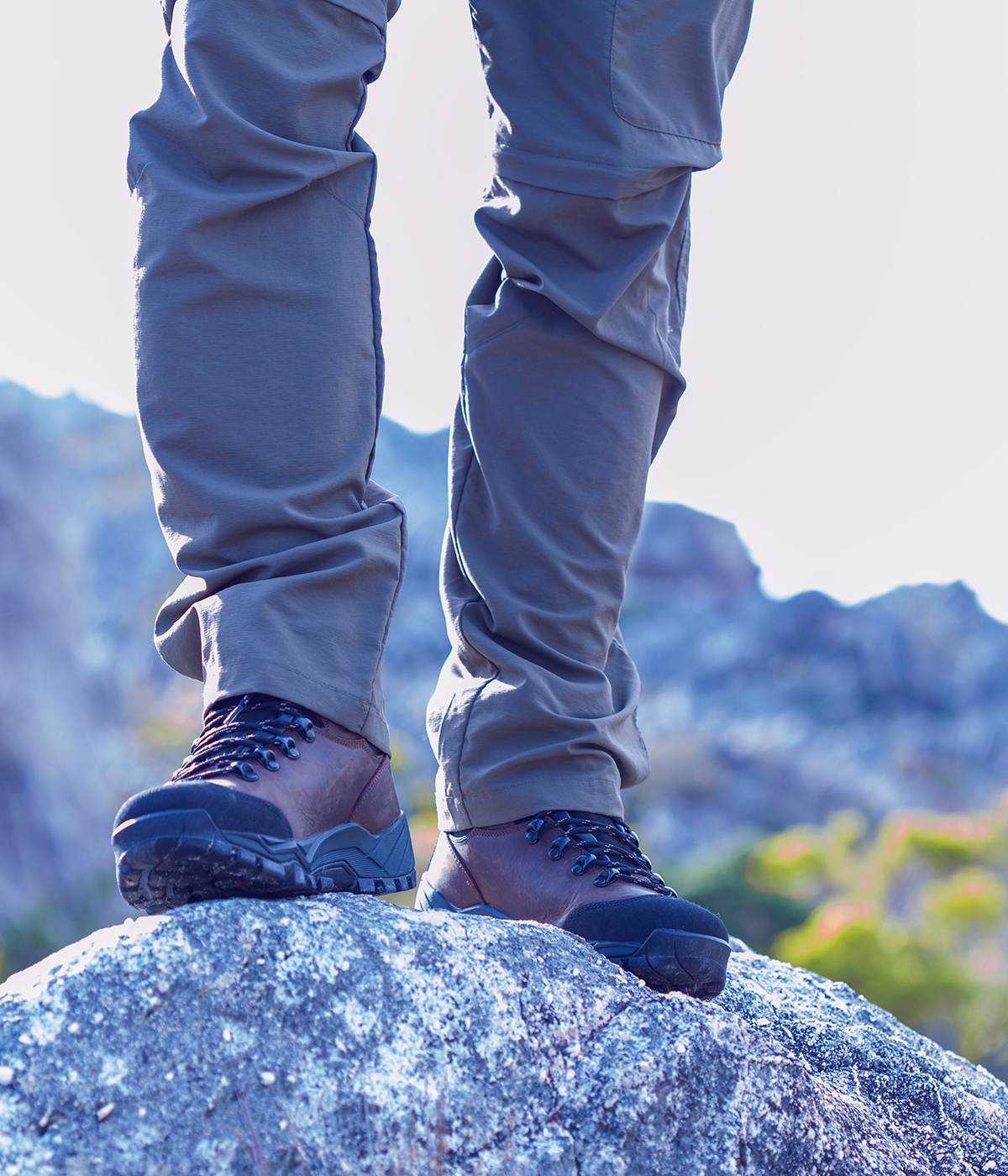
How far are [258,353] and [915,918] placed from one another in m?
19.0

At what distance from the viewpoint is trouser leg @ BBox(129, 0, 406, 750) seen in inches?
39.8

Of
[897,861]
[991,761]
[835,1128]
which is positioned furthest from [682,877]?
[991,761]

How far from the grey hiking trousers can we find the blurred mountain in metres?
11.5

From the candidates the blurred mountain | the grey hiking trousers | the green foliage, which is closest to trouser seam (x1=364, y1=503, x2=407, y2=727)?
the grey hiking trousers

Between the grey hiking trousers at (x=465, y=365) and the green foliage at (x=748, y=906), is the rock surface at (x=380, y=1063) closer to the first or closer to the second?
the grey hiking trousers at (x=465, y=365)

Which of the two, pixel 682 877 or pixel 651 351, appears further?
pixel 682 877

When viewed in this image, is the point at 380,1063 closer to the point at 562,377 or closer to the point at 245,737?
the point at 245,737

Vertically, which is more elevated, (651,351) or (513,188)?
(513,188)

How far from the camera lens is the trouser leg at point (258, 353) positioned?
1010 mm

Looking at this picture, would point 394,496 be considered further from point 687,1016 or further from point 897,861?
point 897,861

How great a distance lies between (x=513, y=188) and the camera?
118cm

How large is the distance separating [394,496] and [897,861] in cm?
1889

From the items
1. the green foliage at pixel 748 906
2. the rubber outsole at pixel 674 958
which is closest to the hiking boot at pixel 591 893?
the rubber outsole at pixel 674 958

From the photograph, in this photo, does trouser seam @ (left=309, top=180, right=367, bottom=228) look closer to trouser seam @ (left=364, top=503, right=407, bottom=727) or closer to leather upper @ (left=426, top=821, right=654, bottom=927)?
trouser seam @ (left=364, top=503, right=407, bottom=727)
